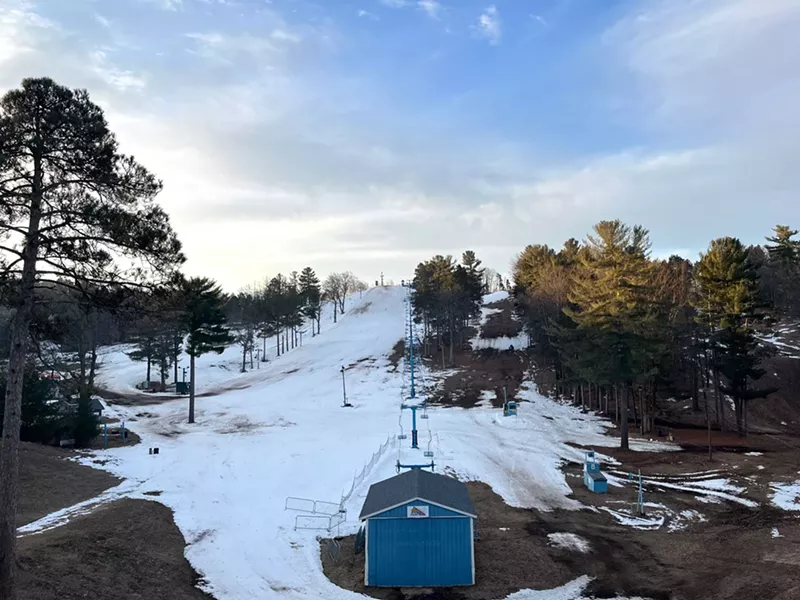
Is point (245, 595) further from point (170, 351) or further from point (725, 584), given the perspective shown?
point (170, 351)

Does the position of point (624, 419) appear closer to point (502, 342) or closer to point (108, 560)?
point (108, 560)

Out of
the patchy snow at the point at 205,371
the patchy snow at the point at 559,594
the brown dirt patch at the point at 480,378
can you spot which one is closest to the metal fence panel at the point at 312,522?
the patchy snow at the point at 559,594

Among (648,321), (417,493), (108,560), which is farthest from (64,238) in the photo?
(648,321)

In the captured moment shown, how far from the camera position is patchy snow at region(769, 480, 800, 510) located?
22053 millimetres

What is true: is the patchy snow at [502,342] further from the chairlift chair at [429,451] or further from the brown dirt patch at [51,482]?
the brown dirt patch at [51,482]

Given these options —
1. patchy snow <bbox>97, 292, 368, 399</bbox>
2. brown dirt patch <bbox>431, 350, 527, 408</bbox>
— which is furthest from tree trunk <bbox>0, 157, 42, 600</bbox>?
patchy snow <bbox>97, 292, 368, 399</bbox>

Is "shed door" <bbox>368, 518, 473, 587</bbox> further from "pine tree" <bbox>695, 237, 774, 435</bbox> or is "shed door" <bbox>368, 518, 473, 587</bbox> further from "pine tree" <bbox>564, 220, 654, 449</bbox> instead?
"pine tree" <bbox>695, 237, 774, 435</bbox>

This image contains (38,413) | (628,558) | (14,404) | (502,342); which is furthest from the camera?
(502,342)

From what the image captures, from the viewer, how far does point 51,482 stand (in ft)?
68.0

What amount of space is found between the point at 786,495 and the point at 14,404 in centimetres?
2841

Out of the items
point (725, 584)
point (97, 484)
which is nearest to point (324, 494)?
point (97, 484)

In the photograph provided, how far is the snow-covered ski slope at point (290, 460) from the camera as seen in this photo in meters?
15.9

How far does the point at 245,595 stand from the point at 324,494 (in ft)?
29.8

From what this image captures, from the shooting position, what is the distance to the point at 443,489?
56.4 ft
